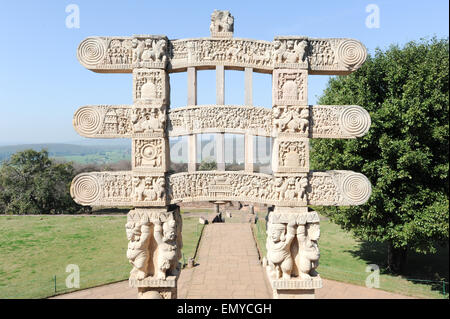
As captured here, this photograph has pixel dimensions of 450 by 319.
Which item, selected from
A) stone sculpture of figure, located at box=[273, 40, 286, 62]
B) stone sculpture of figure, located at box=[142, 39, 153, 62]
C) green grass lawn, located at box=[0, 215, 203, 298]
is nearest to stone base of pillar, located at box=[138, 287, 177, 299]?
stone sculpture of figure, located at box=[142, 39, 153, 62]

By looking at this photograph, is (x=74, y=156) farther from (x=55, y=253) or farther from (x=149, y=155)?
(x=149, y=155)

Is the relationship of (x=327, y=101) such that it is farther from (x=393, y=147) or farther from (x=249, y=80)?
(x=249, y=80)

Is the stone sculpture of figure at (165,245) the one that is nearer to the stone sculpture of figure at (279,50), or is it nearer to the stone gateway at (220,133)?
the stone gateway at (220,133)

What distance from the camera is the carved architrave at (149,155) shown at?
4.69 metres

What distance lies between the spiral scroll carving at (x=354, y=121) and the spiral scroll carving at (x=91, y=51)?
14.5 feet

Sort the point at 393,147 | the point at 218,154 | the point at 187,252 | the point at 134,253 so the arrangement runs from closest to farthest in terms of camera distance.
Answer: the point at 134,253, the point at 218,154, the point at 393,147, the point at 187,252

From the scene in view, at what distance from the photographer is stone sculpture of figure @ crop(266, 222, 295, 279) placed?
4637 millimetres

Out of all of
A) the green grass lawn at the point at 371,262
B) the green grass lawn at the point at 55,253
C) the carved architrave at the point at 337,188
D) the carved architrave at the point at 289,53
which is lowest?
the green grass lawn at the point at 371,262

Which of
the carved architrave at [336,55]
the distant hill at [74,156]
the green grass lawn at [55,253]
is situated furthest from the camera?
the distant hill at [74,156]

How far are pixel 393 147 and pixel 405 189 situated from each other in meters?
1.51

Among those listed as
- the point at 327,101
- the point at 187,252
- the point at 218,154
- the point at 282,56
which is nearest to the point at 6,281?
the point at 187,252

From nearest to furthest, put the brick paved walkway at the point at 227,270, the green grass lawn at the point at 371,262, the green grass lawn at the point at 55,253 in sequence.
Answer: the brick paved walkway at the point at 227,270 → the green grass lawn at the point at 55,253 → the green grass lawn at the point at 371,262

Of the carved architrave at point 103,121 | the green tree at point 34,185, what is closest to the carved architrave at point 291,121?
the carved architrave at point 103,121

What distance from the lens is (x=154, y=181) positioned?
4.71 metres
